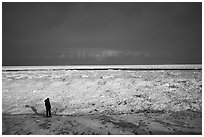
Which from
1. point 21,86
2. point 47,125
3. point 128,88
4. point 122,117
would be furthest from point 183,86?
point 21,86

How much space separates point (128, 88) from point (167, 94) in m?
4.97

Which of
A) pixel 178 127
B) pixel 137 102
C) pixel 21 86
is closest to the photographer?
pixel 178 127

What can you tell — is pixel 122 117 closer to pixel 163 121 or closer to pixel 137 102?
pixel 163 121

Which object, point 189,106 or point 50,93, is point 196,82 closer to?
point 189,106

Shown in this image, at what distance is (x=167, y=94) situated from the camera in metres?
16.6

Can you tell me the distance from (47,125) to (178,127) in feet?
29.6

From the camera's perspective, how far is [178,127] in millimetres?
9133

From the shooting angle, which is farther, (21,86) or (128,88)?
(21,86)

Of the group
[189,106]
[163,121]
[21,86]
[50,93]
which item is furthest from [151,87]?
[21,86]

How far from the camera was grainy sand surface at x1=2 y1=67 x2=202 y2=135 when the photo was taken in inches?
362

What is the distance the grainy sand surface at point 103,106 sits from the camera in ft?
30.1

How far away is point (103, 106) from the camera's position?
14.8 meters

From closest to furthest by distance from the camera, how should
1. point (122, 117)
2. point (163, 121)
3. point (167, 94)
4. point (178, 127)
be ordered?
point (178, 127) → point (163, 121) → point (122, 117) → point (167, 94)

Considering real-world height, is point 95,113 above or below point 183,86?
below
